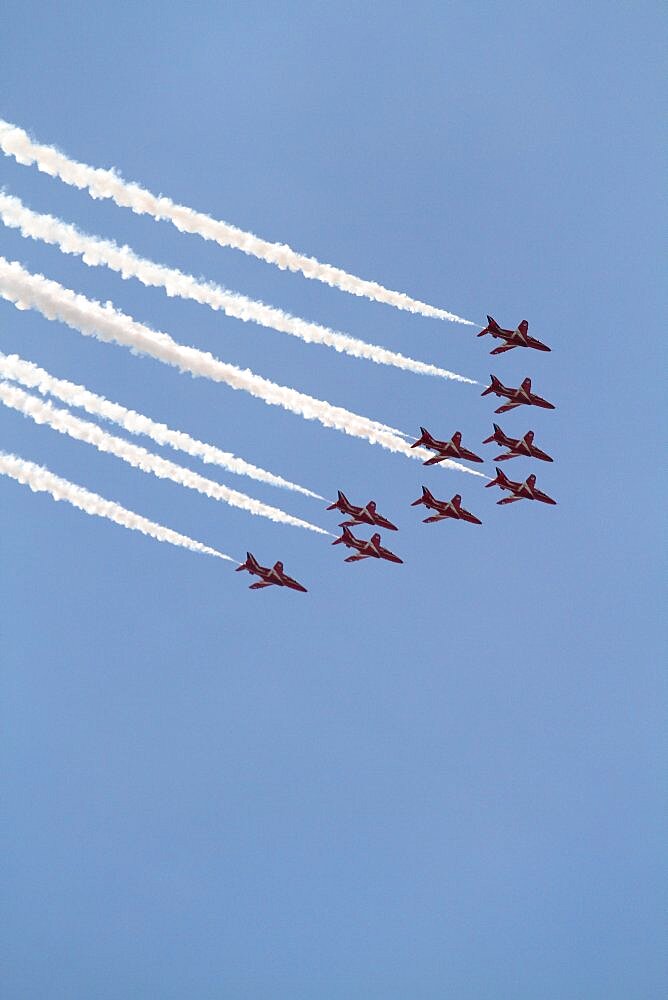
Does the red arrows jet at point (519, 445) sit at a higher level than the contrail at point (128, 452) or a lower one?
higher

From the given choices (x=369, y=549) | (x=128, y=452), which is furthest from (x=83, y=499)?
(x=369, y=549)

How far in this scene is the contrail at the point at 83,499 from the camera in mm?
39344

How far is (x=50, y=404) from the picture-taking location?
128 feet

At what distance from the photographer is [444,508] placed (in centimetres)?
5078

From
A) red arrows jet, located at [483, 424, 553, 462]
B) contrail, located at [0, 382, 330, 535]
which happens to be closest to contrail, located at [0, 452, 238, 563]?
contrail, located at [0, 382, 330, 535]

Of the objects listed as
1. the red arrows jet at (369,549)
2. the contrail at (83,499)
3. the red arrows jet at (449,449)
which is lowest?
the contrail at (83,499)

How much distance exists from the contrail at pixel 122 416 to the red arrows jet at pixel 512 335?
→ 31.7ft

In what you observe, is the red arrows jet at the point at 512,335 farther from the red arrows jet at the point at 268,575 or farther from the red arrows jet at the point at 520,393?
the red arrows jet at the point at 268,575

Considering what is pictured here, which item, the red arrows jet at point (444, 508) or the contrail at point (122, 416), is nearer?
the contrail at point (122, 416)

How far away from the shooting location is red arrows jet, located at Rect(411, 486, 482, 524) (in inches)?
1997

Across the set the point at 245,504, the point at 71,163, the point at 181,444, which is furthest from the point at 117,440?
the point at 71,163

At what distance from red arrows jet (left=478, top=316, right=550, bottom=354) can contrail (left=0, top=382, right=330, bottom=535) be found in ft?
33.0

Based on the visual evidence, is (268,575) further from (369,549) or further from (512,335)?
(512,335)

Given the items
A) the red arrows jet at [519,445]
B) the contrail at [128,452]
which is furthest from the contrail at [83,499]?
the red arrows jet at [519,445]
